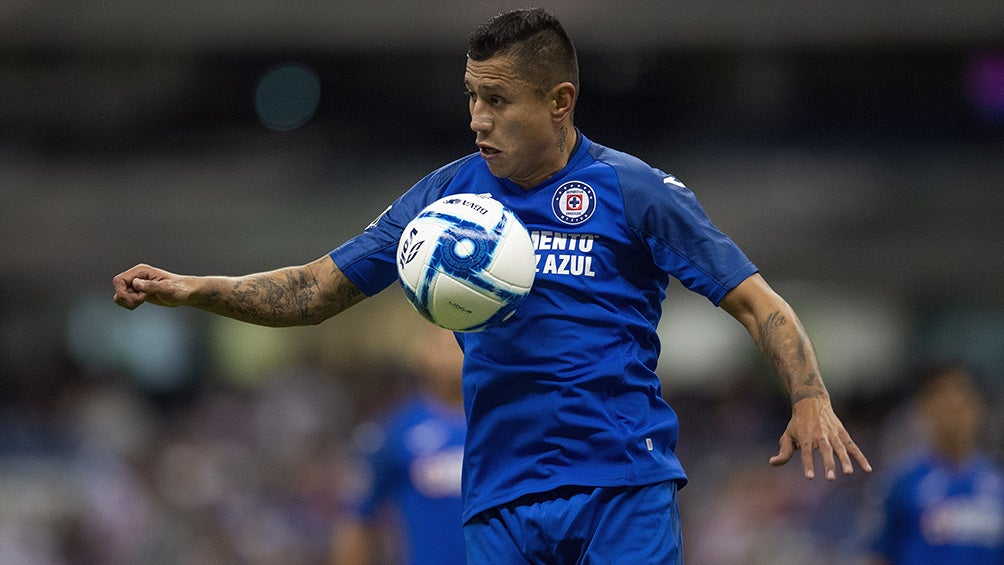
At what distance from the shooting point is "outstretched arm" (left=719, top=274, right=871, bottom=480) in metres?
3.92

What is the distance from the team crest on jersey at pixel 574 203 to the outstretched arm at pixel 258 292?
708mm

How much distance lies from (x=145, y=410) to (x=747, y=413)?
7.44 metres

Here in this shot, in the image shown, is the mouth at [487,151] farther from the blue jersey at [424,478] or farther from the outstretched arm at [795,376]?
the blue jersey at [424,478]

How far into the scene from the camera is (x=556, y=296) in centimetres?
432

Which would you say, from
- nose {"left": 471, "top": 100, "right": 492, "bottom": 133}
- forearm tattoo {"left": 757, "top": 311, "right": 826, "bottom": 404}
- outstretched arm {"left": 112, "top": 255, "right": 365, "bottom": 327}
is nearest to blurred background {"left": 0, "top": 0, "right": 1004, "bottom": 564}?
outstretched arm {"left": 112, "top": 255, "right": 365, "bottom": 327}

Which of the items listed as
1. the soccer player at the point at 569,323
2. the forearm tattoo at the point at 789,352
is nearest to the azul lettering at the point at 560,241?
the soccer player at the point at 569,323

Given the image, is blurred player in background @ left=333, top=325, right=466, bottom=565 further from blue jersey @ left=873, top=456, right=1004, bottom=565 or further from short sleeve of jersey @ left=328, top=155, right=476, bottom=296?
short sleeve of jersey @ left=328, top=155, right=476, bottom=296

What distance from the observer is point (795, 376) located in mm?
4113

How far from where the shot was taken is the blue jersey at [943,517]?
8.24m

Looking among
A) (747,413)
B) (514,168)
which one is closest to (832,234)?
(747,413)

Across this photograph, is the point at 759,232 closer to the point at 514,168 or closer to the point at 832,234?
the point at 832,234

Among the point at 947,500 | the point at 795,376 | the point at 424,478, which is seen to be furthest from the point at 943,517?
the point at 795,376

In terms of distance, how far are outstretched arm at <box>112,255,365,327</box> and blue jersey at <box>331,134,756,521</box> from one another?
0.49 m

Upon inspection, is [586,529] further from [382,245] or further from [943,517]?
[943,517]
